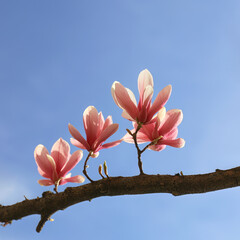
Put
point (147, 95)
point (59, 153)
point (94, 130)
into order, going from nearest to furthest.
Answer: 1. point (147, 95)
2. point (94, 130)
3. point (59, 153)

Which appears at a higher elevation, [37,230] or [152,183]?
[152,183]

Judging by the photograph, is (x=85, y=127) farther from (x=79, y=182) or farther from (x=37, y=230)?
(x=37, y=230)

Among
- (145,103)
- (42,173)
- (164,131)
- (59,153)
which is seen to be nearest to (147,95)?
(145,103)

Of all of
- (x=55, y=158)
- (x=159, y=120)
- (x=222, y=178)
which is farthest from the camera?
(x=55, y=158)

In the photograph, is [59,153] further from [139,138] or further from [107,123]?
[139,138]

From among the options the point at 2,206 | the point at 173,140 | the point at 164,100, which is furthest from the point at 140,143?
the point at 2,206

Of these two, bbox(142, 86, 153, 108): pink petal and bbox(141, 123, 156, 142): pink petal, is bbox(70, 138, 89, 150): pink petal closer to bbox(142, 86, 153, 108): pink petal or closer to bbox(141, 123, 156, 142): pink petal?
bbox(141, 123, 156, 142): pink petal

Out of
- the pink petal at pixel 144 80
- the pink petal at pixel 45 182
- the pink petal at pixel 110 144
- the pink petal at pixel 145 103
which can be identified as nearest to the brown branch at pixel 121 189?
the pink petal at pixel 45 182
